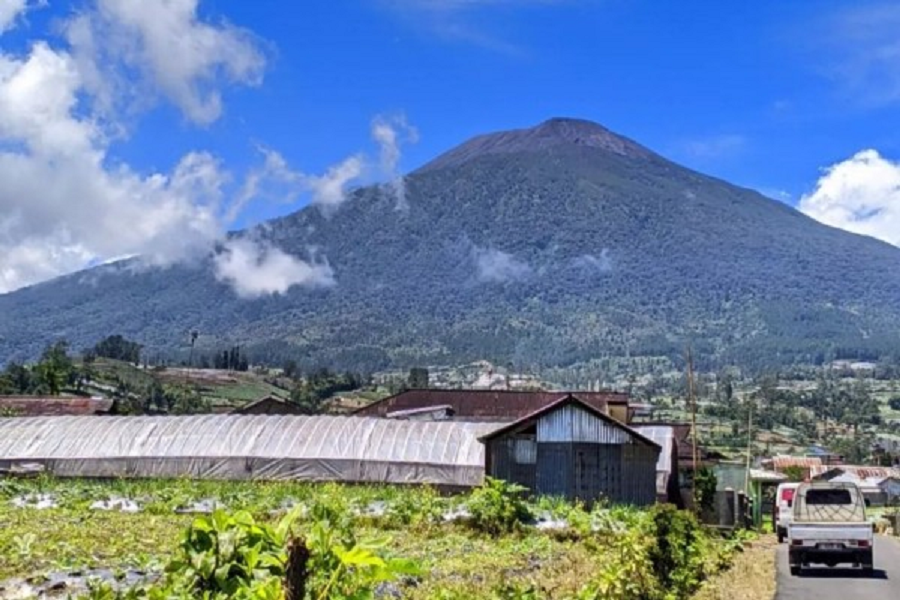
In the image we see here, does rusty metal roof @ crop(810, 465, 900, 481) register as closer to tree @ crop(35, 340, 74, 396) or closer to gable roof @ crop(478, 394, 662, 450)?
gable roof @ crop(478, 394, 662, 450)

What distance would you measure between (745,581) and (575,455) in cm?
1662

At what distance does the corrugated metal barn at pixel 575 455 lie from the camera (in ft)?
112

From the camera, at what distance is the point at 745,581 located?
17.9 meters

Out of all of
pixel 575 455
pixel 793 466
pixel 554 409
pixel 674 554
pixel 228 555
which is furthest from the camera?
pixel 793 466

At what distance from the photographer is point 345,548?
13.2ft

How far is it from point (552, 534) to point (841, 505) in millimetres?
5877

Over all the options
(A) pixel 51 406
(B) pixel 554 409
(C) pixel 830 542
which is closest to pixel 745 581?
(C) pixel 830 542

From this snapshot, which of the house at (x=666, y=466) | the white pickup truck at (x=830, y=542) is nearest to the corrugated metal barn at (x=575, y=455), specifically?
the house at (x=666, y=466)

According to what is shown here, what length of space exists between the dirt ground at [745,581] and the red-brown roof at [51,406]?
3373 centimetres

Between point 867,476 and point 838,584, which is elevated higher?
point 867,476

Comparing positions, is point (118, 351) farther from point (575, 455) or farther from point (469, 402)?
point (575, 455)

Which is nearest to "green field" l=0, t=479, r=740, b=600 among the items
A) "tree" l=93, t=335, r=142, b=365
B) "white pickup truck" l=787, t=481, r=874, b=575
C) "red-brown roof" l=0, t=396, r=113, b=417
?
"white pickup truck" l=787, t=481, r=874, b=575

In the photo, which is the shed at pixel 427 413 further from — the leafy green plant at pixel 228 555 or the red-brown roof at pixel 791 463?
the leafy green plant at pixel 228 555

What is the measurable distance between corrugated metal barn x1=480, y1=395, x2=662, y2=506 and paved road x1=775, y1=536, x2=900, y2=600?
418 inches
